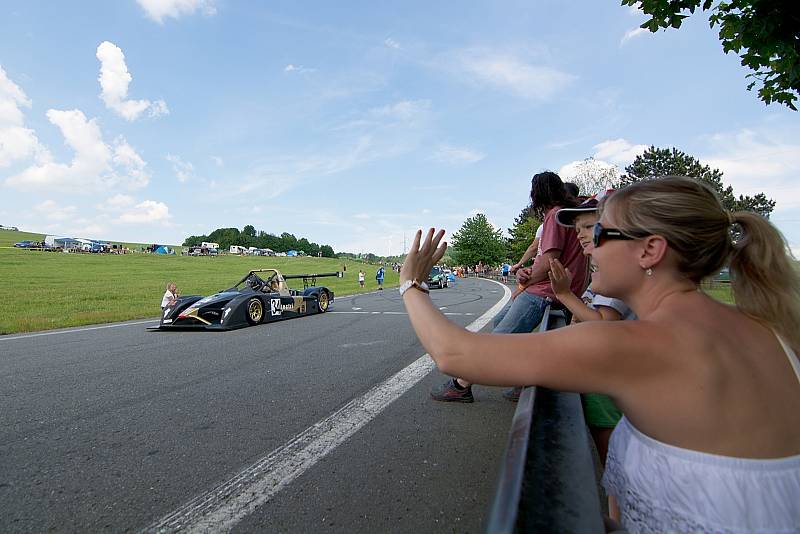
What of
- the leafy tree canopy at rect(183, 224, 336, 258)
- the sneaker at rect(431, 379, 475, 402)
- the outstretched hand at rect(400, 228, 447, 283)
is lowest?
the sneaker at rect(431, 379, 475, 402)

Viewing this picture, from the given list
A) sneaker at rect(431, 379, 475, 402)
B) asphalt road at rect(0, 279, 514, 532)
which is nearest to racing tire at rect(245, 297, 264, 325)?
asphalt road at rect(0, 279, 514, 532)

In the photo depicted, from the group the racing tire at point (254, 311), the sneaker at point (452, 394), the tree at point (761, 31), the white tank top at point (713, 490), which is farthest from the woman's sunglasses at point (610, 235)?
the racing tire at point (254, 311)

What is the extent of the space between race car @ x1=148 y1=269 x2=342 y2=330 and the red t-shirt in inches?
270

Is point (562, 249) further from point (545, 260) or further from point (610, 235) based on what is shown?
A: point (610, 235)

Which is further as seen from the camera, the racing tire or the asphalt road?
the racing tire

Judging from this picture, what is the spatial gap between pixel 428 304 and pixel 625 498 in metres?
0.80

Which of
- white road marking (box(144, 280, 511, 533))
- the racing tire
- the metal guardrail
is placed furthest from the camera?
the racing tire

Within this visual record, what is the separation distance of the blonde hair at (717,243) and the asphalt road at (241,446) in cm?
93

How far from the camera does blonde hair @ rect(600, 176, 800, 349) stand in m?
1.27

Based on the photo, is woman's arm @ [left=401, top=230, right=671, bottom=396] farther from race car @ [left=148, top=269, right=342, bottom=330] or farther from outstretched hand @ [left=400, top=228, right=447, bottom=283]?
race car @ [left=148, top=269, right=342, bottom=330]

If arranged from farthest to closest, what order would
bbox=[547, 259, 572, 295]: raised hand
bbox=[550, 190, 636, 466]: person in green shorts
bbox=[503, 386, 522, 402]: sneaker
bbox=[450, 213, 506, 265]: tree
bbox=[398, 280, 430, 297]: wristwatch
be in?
bbox=[450, 213, 506, 265]: tree
bbox=[503, 386, 522, 402]: sneaker
bbox=[547, 259, 572, 295]: raised hand
bbox=[550, 190, 636, 466]: person in green shorts
bbox=[398, 280, 430, 297]: wristwatch

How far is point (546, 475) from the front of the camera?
3.20 ft

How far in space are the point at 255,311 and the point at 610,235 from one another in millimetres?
9169

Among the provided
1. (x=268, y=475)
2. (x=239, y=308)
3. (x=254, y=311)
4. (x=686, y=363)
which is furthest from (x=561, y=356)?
(x=254, y=311)
